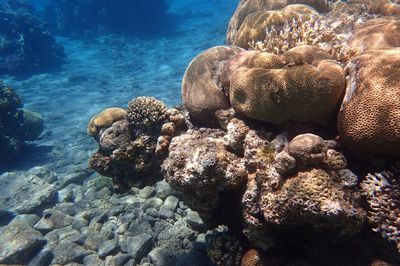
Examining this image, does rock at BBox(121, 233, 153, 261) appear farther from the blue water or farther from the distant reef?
the distant reef

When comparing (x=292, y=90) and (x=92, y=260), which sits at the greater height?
(x=292, y=90)

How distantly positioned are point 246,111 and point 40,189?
831 centimetres

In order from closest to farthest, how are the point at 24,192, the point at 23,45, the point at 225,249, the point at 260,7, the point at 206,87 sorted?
1. the point at 225,249
2. the point at 206,87
3. the point at 260,7
4. the point at 24,192
5. the point at 23,45

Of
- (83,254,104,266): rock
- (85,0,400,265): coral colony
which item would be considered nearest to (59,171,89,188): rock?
(83,254,104,266): rock

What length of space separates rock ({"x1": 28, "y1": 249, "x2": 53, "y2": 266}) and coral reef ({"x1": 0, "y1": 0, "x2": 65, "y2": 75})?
20343 mm

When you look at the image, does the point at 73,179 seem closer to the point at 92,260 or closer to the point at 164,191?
the point at 164,191

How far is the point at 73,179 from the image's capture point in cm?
1026

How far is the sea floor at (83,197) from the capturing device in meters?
6.89

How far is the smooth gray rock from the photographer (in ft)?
23.1

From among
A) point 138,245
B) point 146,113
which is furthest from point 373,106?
point 138,245

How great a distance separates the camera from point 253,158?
3.96m

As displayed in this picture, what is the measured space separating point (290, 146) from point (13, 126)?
13600mm

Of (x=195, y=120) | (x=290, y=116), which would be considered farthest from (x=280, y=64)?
(x=195, y=120)

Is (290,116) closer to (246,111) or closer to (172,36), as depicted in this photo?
(246,111)
